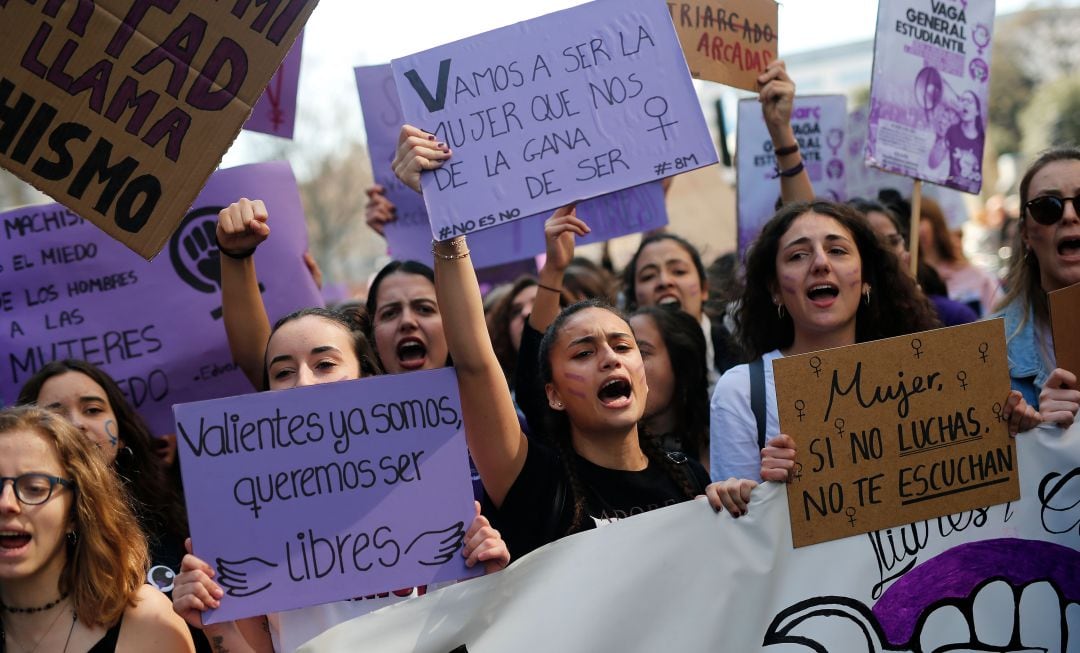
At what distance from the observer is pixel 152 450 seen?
401cm

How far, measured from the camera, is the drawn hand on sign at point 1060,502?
10.2 ft

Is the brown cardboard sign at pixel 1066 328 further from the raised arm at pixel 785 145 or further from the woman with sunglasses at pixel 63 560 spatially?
the woman with sunglasses at pixel 63 560

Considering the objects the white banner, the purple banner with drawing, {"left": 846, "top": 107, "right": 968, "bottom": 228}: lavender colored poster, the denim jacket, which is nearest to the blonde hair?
the white banner

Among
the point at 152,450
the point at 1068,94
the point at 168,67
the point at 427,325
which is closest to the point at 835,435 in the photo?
the point at 427,325

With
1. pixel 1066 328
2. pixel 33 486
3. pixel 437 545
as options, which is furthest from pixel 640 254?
pixel 33 486

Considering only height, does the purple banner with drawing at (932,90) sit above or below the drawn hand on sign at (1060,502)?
above

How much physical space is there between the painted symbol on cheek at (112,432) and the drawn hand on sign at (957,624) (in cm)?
220

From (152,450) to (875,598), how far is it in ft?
8.02

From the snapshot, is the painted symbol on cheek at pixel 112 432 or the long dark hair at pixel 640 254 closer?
the painted symbol on cheek at pixel 112 432

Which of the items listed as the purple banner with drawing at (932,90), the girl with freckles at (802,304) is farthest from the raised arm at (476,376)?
the purple banner with drawing at (932,90)

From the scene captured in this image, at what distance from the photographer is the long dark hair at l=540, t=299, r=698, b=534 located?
3.41 m

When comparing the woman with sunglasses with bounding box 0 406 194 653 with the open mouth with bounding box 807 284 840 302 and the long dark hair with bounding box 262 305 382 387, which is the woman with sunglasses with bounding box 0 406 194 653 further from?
the open mouth with bounding box 807 284 840 302

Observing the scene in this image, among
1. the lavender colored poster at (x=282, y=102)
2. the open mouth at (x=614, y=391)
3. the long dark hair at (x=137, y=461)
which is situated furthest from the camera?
the lavender colored poster at (x=282, y=102)

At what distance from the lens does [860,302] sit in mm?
3859
